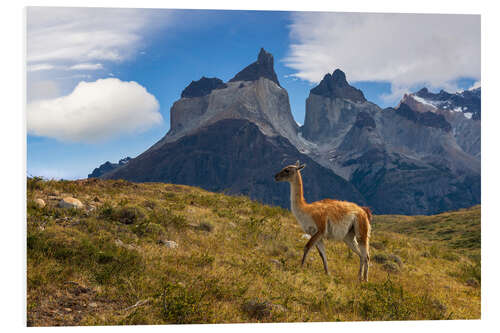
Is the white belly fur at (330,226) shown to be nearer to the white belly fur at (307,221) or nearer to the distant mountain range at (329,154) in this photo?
the white belly fur at (307,221)

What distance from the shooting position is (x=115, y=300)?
723cm

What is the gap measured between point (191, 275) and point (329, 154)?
7794 centimetres

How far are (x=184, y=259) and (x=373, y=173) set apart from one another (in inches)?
6556

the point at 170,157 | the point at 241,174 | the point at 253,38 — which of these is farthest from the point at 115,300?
the point at 241,174

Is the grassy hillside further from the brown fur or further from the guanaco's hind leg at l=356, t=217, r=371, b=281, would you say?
the brown fur

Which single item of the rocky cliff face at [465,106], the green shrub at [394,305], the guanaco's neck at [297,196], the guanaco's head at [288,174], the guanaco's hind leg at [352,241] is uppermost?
the rocky cliff face at [465,106]

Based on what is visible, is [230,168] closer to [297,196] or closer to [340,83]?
[340,83]

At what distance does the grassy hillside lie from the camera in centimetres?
718

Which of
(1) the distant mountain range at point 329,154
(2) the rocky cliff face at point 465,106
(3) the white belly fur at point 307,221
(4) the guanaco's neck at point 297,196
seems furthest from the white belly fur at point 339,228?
(1) the distant mountain range at point 329,154

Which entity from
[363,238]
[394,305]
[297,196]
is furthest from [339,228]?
[394,305]

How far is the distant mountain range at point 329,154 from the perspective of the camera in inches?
2057

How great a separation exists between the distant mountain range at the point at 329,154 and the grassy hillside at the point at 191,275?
684 inches

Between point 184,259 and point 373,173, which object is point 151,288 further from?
point 373,173

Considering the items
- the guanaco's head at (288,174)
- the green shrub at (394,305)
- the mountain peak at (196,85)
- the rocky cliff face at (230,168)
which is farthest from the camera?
the rocky cliff face at (230,168)
